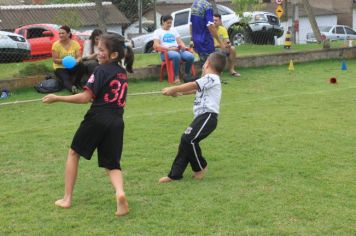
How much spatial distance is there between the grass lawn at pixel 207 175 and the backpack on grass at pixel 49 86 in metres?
1.23

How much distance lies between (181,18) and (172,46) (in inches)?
360

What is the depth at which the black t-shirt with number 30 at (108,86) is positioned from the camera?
4918mm

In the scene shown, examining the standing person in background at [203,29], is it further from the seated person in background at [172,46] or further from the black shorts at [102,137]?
the black shorts at [102,137]

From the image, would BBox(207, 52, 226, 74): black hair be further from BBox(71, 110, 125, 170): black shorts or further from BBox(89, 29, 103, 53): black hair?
BBox(89, 29, 103, 53): black hair

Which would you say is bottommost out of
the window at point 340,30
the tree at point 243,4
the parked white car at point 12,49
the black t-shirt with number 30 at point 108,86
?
the window at point 340,30

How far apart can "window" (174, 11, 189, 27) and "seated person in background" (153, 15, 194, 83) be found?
871cm

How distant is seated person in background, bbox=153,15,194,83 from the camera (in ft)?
41.7

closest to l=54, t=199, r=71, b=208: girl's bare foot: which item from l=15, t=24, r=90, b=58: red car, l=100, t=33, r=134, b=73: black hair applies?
l=100, t=33, r=134, b=73: black hair

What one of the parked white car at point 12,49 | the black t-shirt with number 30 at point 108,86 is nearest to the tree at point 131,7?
the parked white car at point 12,49

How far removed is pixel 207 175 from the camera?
5.98 metres

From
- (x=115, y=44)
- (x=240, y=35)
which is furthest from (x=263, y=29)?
(x=115, y=44)

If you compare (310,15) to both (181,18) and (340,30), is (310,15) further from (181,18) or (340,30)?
(340,30)

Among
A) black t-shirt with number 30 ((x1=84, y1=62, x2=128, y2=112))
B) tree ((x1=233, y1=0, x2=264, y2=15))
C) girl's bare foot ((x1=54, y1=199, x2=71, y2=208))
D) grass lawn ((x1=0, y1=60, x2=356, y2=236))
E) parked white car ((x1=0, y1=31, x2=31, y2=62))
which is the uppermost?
tree ((x1=233, y1=0, x2=264, y2=15))

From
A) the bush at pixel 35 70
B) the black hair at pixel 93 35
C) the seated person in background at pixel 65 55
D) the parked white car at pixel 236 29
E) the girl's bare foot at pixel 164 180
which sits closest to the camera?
the girl's bare foot at pixel 164 180
